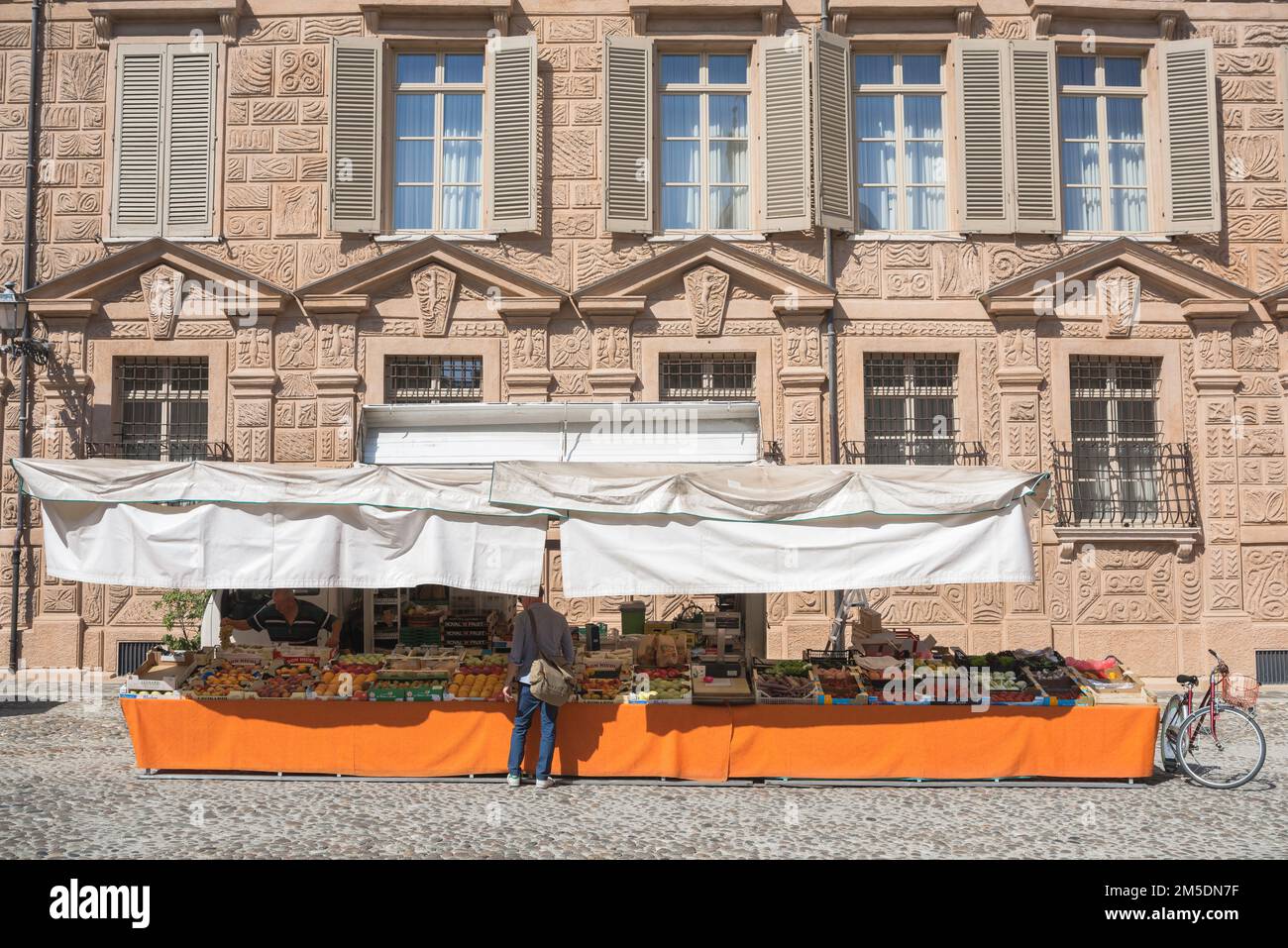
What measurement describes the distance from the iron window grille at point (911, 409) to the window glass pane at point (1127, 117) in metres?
4.18

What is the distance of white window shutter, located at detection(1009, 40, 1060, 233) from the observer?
14242 millimetres

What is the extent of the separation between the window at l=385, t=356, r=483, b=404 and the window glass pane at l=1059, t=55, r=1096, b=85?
922 cm

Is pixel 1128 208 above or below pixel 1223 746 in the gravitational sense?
above

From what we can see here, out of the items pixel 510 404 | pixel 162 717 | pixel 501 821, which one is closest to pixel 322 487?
pixel 162 717

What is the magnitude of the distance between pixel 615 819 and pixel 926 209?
1032cm

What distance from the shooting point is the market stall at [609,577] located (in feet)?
26.7

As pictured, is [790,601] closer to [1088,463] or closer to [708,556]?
[1088,463]

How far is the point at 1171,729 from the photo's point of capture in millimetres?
8734

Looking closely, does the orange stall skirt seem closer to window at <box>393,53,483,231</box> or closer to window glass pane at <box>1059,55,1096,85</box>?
window at <box>393,53,483,231</box>

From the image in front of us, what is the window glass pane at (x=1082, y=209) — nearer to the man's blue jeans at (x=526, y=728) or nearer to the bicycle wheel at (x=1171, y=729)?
the bicycle wheel at (x=1171, y=729)

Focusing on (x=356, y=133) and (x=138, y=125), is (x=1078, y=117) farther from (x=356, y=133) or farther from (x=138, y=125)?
(x=138, y=125)

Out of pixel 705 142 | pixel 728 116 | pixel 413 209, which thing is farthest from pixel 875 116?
pixel 413 209

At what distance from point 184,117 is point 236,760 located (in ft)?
31.7

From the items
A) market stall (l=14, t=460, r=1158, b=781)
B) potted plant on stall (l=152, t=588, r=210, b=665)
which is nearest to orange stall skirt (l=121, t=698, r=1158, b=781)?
market stall (l=14, t=460, r=1158, b=781)
